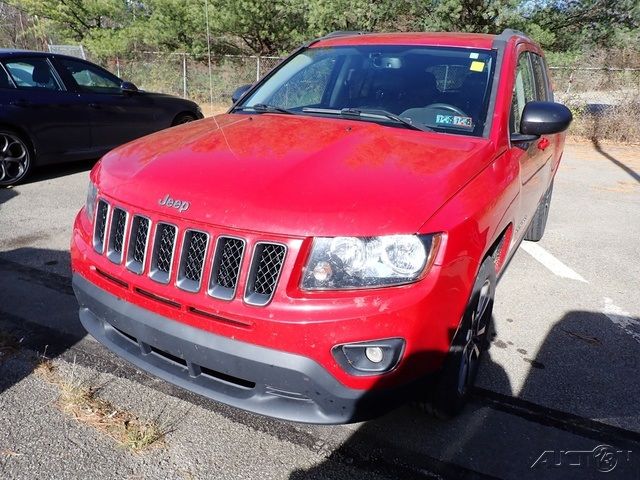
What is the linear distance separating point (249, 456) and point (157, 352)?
0.62m

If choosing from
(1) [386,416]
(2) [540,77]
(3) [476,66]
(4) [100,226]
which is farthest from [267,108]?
(2) [540,77]

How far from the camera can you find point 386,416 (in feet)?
8.57

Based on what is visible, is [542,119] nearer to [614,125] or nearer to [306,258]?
[306,258]

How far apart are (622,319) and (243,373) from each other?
10.0ft

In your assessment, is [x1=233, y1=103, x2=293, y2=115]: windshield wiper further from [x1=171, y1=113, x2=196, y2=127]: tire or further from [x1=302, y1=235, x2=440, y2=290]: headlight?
[x1=171, y1=113, x2=196, y2=127]: tire

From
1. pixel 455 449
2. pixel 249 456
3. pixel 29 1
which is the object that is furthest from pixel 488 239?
pixel 29 1

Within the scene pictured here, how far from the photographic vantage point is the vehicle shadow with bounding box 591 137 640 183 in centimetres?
952

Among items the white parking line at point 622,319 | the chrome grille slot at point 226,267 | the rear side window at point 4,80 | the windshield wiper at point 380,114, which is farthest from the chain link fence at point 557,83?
the chrome grille slot at point 226,267

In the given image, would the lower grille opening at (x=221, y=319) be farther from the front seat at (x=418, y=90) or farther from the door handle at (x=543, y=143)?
the door handle at (x=543, y=143)

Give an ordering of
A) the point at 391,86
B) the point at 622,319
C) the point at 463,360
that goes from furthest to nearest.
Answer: the point at 622,319, the point at 391,86, the point at 463,360

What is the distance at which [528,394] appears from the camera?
2.85 m

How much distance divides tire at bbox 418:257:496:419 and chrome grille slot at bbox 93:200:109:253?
1624 mm

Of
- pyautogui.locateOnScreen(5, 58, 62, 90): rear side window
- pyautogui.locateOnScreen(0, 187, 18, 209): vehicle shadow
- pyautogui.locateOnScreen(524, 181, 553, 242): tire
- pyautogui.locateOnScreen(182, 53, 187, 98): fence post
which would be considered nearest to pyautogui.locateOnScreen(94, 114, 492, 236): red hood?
pyautogui.locateOnScreen(524, 181, 553, 242): tire

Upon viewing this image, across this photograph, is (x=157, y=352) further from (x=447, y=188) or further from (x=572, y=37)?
(x=572, y=37)
